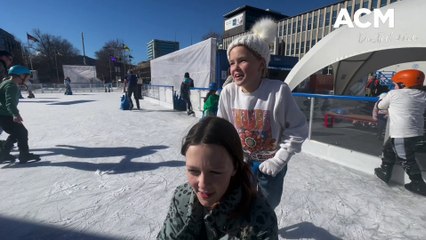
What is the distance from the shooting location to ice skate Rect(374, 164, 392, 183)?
2.92 meters

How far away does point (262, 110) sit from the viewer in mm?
1359

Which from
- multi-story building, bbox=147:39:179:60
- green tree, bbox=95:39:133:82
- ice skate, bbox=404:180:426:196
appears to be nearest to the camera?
ice skate, bbox=404:180:426:196

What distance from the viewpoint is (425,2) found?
3406 millimetres

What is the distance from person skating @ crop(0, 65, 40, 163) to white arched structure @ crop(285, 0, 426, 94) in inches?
209

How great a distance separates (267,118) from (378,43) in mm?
3652

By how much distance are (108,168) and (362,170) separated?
13.1 feet

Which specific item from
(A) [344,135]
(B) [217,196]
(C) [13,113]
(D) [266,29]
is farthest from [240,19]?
(B) [217,196]

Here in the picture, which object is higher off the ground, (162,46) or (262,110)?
(162,46)

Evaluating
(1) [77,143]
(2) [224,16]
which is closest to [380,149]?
(1) [77,143]

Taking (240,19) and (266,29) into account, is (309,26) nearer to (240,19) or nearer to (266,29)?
(240,19)

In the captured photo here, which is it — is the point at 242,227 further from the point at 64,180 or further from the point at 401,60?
the point at 401,60

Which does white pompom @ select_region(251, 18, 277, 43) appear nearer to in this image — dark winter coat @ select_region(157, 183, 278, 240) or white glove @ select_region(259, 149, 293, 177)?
white glove @ select_region(259, 149, 293, 177)

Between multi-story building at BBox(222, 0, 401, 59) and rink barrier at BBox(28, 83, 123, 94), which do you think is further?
multi-story building at BBox(222, 0, 401, 59)

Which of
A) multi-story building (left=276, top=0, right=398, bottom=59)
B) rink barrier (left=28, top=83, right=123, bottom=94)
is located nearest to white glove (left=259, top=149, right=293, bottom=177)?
rink barrier (left=28, top=83, right=123, bottom=94)
